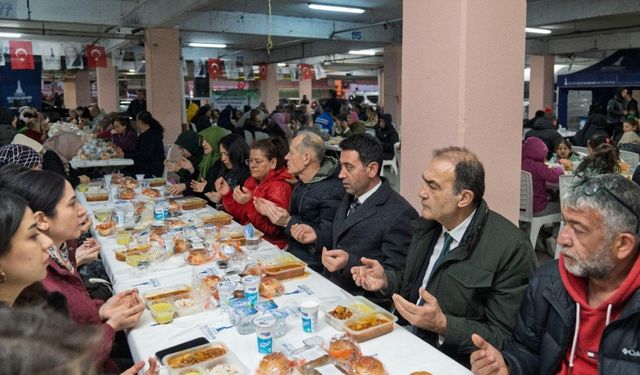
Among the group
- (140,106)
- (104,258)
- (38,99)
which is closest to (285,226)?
(104,258)

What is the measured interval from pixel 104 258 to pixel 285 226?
3.90 feet

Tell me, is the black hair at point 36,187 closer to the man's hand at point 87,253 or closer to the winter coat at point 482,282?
the man's hand at point 87,253

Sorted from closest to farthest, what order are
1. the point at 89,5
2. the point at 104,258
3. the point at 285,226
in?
the point at 104,258
the point at 285,226
the point at 89,5

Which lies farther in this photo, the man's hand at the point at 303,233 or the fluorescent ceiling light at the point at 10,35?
the fluorescent ceiling light at the point at 10,35

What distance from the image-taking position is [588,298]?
1.90 metres

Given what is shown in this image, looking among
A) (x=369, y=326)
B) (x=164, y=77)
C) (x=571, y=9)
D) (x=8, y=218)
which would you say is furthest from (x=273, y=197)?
(x=571, y=9)

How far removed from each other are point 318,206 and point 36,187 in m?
1.74

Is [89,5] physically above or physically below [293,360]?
above

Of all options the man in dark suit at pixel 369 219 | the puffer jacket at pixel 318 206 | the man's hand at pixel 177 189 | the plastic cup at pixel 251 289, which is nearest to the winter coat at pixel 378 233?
the man in dark suit at pixel 369 219

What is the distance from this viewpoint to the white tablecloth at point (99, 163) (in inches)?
310

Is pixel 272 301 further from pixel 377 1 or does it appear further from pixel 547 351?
pixel 377 1

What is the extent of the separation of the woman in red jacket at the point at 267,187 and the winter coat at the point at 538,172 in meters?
3.10

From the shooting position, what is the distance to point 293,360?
1.83 m

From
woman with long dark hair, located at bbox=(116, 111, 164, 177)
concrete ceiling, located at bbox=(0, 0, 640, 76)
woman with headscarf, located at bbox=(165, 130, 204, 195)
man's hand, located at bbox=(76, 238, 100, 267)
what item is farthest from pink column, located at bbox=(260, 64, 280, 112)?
man's hand, located at bbox=(76, 238, 100, 267)
